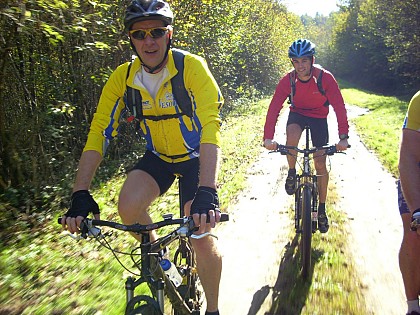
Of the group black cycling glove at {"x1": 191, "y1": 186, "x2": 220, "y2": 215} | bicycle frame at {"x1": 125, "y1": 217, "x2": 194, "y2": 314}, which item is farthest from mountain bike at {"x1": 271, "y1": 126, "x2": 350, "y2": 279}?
black cycling glove at {"x1": 191, "y1": 186, "x2": 220, "y2": 215}

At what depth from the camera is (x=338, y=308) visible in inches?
145

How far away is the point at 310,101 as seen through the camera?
5.39 metres

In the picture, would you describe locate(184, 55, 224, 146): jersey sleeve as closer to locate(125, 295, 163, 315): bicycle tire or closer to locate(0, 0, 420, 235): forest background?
locate(125, 295, 163, 315): bicycle tire

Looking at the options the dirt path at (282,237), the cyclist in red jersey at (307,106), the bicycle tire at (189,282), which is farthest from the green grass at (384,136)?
the bicycle tire at (189,282)

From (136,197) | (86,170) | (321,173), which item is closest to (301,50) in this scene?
(321,173)

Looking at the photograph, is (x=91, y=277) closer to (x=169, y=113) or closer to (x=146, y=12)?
(x=169, y=113)

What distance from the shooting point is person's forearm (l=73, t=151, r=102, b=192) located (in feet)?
8.93

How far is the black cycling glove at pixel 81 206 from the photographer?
242 cm

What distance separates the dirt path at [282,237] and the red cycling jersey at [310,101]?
147 cm

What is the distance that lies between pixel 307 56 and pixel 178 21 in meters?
5.95

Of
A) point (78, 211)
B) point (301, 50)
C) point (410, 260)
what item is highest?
point (301, 50)

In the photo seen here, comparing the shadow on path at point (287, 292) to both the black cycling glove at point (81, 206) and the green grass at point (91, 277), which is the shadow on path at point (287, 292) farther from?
the black cycling glove at point (81, 206)

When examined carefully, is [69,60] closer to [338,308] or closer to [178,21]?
[178,21]

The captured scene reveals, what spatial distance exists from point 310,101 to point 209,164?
311 centimetres
